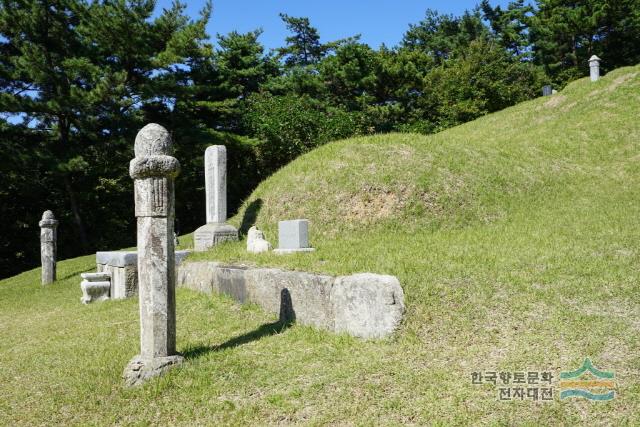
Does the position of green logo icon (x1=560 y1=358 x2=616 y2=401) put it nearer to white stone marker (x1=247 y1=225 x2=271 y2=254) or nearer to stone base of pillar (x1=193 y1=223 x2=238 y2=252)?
white stone marker (x1=247 y1=225 x2=271 y2=254)

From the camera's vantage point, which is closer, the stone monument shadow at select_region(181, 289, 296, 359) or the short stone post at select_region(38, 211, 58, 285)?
the stone monument shadow at select_region(181, 289, 296, 359)

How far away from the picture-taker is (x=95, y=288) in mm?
9812

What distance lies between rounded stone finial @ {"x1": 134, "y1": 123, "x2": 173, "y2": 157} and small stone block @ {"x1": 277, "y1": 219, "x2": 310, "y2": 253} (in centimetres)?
406

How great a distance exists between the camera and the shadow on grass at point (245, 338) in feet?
17.0

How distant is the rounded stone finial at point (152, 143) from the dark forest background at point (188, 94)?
16.7 metres

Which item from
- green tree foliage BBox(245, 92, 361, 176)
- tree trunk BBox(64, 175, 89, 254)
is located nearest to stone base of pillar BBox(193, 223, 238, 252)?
tree trunk BBox(64, 175, 89, 254)

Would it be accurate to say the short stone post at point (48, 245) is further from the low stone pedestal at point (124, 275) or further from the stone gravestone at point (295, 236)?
the stone gravestone at point (295, 236)

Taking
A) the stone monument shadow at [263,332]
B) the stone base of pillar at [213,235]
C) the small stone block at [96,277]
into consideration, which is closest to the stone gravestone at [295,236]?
the stone monument shadow at [263,332]

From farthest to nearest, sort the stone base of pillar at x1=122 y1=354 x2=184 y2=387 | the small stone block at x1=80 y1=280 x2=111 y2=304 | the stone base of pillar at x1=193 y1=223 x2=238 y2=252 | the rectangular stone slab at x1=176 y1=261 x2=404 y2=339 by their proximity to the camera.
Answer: the stone base of pillar at x1=193 y1=223 x2=238 y2=252
the small stone block at x1=80 y1=280 x2=111 y2=304
the rectangular stone slab at x1=176 y1=261 x2=404 y2=339
the stone base of pillar at x1=122 y1=354 x2=184 y2=387

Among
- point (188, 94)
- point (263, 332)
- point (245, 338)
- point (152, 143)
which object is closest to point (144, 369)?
point (245, 338)

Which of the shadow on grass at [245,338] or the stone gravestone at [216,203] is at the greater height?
the stone gravestone at [216,203]

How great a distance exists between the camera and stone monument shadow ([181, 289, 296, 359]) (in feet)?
17.2

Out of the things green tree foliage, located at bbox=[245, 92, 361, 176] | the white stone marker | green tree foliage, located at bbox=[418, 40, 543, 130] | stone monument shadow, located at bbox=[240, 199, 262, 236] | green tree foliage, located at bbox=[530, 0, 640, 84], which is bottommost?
the white stone marker

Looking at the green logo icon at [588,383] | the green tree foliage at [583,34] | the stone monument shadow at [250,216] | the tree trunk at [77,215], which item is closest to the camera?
the green logo icon at [588,383]
